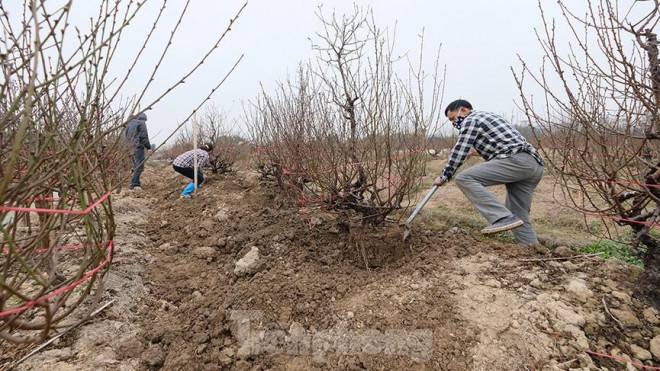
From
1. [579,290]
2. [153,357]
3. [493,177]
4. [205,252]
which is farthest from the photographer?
[205,252]

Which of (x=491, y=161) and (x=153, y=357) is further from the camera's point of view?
(x=491, y=161)

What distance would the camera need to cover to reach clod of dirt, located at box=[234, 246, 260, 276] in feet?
9.28

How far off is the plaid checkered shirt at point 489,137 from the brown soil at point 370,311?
77 cm

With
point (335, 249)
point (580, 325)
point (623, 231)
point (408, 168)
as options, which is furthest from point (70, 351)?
point (623, 231)

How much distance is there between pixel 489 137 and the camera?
2.92m

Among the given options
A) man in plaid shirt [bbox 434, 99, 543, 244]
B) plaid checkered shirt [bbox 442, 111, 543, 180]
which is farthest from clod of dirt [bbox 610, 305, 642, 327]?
plaid checkered shirt [bbox 442, 111, 543, 180]

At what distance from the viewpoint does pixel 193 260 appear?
325cm

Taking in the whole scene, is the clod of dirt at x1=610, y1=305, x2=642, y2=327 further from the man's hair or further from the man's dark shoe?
the man's hair

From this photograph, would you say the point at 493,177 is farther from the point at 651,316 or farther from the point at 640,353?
the point at 640,353

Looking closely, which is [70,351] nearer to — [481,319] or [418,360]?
[418,360]

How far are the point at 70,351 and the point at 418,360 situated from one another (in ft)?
6.26

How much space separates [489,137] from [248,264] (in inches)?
93.6

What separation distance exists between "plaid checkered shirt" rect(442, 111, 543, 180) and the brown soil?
30.2 inches

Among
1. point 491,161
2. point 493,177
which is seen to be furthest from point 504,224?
point 491,161
